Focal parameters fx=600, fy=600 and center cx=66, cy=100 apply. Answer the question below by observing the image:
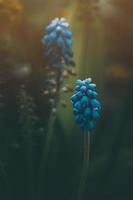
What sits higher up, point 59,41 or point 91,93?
point 59,41

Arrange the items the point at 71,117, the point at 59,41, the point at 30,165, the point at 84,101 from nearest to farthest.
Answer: the point at 84,101 → the point at 59,41 → the point at 30,165 → the point at 71,117

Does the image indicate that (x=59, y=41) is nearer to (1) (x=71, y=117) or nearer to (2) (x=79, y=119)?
(2) (x=79, y=119)

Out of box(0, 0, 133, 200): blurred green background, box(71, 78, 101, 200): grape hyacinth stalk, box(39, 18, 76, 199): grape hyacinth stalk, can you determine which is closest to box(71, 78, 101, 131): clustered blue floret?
box(71, 78, 101, 200): grape hyacinth stalk

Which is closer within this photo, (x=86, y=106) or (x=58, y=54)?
(x=86, y=106)

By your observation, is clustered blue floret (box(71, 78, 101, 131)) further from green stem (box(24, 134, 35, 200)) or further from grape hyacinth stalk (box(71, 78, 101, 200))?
green stem (box(24, 134, 35, 200))

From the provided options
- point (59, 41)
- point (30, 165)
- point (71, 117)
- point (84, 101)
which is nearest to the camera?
point (84, 101)

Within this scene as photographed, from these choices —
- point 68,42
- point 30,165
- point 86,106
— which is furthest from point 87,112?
point 30,165

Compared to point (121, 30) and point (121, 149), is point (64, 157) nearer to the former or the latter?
point (121, 149)

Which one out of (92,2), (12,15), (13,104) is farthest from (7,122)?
(92,2)

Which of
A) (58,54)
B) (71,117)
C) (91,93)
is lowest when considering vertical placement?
(91,93)

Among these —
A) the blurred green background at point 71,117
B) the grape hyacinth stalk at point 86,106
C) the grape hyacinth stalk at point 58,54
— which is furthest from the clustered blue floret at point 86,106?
the blurred green background at point 71,117
